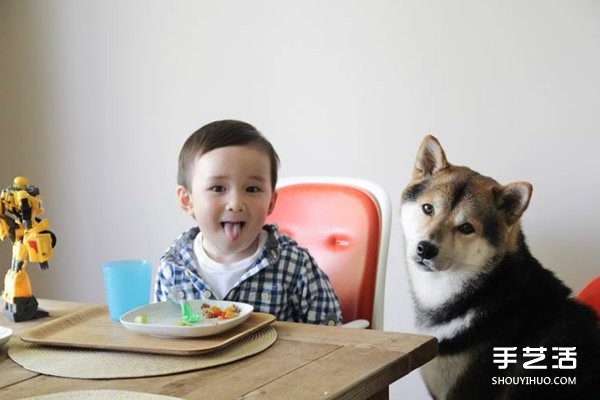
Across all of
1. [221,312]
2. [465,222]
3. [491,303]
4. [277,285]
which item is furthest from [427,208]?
[221,312]

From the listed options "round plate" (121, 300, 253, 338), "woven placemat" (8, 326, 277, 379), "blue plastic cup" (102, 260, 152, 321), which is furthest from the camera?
"blue plastic cup" (102, 260, 152, 321)

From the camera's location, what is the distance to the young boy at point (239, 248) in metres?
1.39

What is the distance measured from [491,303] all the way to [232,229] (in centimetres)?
51

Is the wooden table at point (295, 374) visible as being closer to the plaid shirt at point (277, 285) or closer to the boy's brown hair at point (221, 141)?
the plaid shirt at point (277, 285)

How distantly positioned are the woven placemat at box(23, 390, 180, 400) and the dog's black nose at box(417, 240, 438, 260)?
1.99 feet

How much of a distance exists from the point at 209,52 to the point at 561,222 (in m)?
1.20

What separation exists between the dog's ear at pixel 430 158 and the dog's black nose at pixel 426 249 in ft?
0.60

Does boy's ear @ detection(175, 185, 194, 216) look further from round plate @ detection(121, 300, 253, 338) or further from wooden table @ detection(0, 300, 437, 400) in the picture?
wooden table @ detection(0, 300, 437, 400)

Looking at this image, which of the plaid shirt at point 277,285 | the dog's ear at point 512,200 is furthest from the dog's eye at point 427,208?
the plaid shirt at point 277,285

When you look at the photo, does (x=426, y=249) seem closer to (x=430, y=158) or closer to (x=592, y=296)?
(x=430, y=158)

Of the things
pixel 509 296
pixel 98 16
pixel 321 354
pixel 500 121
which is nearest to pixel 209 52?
pixel 98 16

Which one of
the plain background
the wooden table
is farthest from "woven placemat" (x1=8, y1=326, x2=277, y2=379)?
the plain background

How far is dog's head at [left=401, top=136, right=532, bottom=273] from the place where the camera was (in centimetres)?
128

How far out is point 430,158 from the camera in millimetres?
1402
